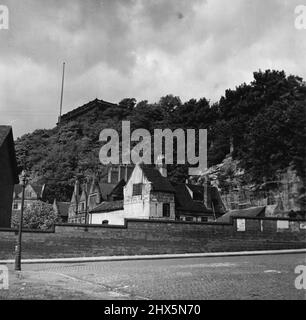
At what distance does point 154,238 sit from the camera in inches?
1156

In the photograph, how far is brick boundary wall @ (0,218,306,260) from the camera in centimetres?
2634

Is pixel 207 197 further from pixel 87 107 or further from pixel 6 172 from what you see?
pixel 87 107

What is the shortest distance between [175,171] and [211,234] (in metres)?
40.4

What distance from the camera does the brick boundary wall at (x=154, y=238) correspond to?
2634cm

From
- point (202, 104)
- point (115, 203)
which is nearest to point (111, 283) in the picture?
point (115, 203)

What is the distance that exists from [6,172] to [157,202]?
1638 cm

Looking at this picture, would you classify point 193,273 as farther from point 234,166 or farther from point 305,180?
point 234,166

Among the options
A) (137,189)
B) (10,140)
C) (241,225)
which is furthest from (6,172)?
(241,225)

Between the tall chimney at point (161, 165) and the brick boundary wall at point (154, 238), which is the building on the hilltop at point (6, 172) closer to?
the brick boundary wall at point (154, 238)

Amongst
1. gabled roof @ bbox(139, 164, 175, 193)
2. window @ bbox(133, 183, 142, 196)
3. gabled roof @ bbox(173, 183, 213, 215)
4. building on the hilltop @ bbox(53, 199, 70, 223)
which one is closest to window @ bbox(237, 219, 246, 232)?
gabled roof @ bbox(139, 164, 175, 193)

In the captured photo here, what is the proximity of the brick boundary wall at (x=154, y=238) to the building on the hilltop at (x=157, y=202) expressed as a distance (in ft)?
38.7

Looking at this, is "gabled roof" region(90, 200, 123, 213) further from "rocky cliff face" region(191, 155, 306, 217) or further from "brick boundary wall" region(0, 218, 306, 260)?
"brick boundary wall" region(0, 218, 306, 260)

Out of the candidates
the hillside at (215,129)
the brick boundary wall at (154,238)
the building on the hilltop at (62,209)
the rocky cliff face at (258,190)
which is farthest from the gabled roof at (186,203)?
the building on the hilltop at (62,209)
